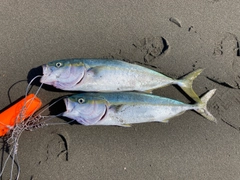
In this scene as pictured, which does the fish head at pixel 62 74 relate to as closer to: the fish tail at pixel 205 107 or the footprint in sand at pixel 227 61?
the fish tail at pixel 205 107

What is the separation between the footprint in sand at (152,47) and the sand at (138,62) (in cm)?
1

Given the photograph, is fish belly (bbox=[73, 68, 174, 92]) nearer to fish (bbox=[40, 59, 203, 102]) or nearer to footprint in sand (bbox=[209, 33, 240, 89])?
fish (bbox=[40, 59, 203, 102])

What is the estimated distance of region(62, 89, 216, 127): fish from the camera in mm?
2498

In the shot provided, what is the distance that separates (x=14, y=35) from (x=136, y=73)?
1599mm

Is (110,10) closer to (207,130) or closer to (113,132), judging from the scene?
(113,132)

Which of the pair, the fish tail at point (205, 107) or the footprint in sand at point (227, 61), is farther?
the footprint in sand at point (227, 61)

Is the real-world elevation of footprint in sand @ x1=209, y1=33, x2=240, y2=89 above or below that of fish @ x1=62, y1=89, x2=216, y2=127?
above

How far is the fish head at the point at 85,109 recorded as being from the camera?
2490 millimetres

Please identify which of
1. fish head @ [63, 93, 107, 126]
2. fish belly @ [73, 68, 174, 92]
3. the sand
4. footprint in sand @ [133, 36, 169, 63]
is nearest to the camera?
fish head @ [63, 93, 107, 126]

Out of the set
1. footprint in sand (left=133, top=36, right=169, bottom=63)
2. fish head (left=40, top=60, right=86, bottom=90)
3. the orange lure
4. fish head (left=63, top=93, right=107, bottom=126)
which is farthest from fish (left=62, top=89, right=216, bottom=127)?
footprint in sand (left=133, top=36, right=169, bottom=63)

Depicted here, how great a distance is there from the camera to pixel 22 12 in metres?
2.88

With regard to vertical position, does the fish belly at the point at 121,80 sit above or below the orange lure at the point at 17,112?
above

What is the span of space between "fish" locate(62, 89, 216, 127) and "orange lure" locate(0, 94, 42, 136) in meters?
0.40

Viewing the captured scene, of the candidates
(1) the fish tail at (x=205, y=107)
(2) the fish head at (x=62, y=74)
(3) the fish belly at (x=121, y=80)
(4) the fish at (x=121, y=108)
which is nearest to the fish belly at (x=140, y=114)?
(4) the fish at (x=121, y=108)
